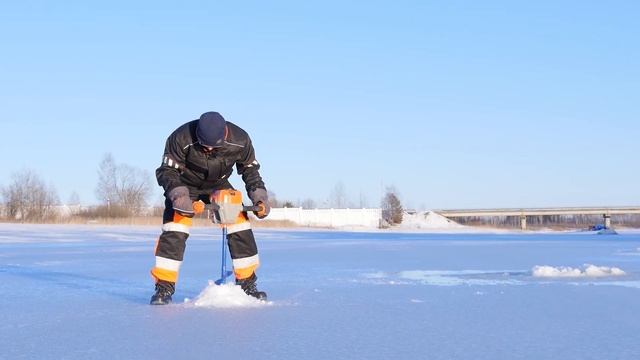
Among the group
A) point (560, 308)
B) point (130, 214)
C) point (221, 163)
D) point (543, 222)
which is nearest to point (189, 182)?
point (221, 163)

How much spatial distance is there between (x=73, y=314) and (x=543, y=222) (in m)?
99.2

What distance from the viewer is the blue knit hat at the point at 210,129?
180 inches

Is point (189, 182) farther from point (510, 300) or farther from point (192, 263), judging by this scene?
point (192, 263)

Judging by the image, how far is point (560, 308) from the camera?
4.43 meters

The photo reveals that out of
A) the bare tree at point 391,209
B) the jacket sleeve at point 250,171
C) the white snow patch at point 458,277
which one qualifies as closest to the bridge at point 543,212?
the bare tree at point 391,209

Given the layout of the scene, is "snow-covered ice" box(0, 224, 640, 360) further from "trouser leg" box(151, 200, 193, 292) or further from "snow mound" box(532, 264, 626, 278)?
"trouser leg" box(151, 200, 193, 292)

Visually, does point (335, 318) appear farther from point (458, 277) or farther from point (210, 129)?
point (458, 277)

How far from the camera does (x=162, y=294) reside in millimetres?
4645

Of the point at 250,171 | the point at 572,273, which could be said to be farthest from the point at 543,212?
the point at 250,171

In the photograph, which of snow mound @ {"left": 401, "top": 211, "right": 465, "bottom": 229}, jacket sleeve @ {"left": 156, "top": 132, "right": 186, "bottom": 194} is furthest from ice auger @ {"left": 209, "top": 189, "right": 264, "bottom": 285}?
snow mound @ {"left": 401, "top": 211, "right": 465, "bottom": 229}

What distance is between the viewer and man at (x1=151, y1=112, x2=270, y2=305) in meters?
4.62

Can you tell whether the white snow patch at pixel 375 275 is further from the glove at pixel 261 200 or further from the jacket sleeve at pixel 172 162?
the jacket sleeve at pixel 172 162

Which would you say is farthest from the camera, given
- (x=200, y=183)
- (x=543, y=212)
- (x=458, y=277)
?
(x=543, y=212)

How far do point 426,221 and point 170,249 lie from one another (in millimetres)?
65948
